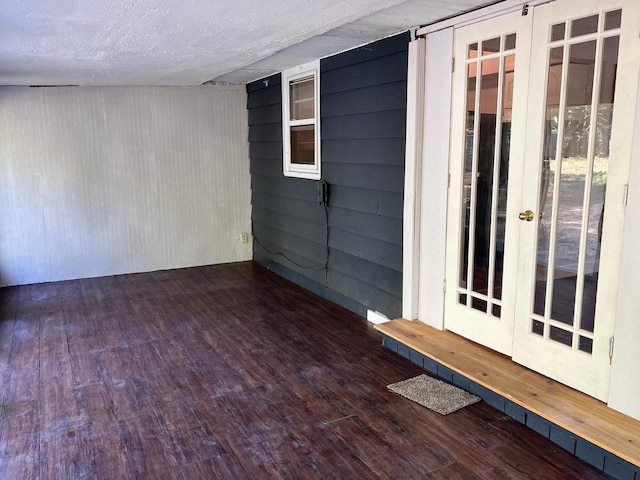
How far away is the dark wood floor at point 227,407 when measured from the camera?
231 cm

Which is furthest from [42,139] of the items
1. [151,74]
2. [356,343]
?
[356,343]

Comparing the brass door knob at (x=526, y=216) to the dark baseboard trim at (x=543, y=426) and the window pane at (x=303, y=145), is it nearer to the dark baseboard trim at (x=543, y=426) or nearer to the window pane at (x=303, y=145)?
the dark baseboard trim at (x=543, y=426)

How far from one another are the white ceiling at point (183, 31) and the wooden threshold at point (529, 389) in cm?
202

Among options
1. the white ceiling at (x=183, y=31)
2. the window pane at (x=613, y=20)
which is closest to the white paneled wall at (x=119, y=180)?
the white ceiling at (x=183, y=31)

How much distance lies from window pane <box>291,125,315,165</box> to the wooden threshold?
2.02 m

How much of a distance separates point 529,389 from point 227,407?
161 cm

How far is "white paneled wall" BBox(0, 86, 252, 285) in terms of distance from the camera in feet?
17.7

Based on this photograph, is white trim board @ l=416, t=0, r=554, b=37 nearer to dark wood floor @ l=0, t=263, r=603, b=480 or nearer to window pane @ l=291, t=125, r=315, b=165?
window pane @ l=291, t=125, r=315, b=165

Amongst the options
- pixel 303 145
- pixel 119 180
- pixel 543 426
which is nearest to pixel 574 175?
pixel 543 426

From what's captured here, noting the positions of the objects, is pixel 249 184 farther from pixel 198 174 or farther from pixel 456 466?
pixel 456 466

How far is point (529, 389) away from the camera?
2664mm

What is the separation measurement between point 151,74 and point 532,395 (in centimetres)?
421

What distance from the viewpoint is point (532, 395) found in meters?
2.60

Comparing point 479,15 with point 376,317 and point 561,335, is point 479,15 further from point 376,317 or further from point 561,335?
point 376,317
